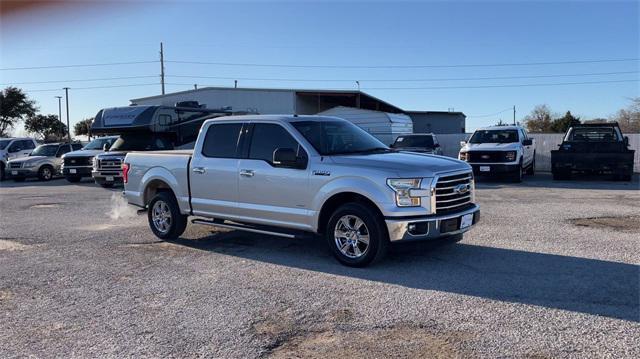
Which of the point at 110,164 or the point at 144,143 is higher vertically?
the point at 144,143

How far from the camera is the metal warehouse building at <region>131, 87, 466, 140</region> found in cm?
3116

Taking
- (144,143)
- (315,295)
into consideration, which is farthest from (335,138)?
(144,143)

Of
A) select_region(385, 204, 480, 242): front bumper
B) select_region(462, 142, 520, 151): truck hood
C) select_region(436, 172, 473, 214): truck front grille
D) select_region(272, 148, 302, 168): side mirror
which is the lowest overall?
select_region(385, 204, 480, 242): front bumper

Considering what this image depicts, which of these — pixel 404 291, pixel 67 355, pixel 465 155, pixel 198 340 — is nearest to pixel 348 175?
pixel 404 291

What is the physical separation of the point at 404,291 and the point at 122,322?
2.80 m

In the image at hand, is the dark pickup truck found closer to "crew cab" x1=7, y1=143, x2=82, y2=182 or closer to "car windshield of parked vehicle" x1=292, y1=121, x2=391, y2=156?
"car windshield of parked vehicle" x1=292, y1=121, x2=391, y2=156

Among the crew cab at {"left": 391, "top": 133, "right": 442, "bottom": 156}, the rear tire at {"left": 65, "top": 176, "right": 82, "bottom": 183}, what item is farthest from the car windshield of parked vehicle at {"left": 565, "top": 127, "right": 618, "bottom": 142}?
the rear tire at {"left": 65, "top": 176, "right": 82, "bottom": 183}

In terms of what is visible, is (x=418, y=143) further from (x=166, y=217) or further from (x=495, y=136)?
(x=166, y=217)

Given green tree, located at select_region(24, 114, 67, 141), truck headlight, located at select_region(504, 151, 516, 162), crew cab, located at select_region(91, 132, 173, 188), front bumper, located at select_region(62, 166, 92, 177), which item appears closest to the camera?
truck headlight, located at select_region(504, 151, 516, 162)

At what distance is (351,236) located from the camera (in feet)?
22.5

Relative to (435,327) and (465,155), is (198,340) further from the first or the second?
(465,155)

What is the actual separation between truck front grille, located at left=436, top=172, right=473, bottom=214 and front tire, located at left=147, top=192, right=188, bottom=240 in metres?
4.23

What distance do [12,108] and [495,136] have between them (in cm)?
5735

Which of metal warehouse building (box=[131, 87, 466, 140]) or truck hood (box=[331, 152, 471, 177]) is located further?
metal warehouse building (box=[131, 87, 466, 140])
